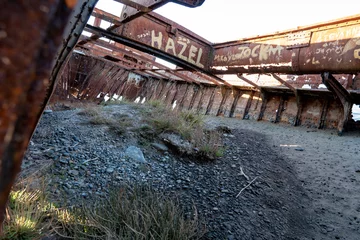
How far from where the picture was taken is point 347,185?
4.54 m

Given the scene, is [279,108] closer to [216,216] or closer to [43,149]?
[216,216]

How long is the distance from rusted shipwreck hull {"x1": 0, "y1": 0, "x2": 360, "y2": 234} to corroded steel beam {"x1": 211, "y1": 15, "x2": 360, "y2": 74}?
1 centimetres

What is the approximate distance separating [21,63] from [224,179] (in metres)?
3.93

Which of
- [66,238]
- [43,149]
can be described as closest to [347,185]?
[66,238]

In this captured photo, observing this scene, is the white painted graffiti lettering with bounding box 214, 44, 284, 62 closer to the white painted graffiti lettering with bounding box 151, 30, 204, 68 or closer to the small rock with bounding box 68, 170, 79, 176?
the white painted graffiti lettering with bounding box 151, 30, 204, 68

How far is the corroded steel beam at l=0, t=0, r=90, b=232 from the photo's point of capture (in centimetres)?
29

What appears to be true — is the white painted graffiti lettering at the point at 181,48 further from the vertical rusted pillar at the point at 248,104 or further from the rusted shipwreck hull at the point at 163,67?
the vertical rusted pillar at the point at 248,104

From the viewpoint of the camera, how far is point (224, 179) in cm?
396

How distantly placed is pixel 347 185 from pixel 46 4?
5578 mm

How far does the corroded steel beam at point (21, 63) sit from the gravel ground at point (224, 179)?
8.78 ft

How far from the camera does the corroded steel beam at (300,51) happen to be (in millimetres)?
3287

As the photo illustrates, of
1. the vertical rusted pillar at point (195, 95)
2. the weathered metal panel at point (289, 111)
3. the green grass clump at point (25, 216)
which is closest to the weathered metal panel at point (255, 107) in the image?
the weathered metal panel at point (289, 111)

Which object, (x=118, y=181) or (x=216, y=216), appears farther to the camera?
(x=118, y=181)

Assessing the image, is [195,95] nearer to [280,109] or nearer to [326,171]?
[280,109]
